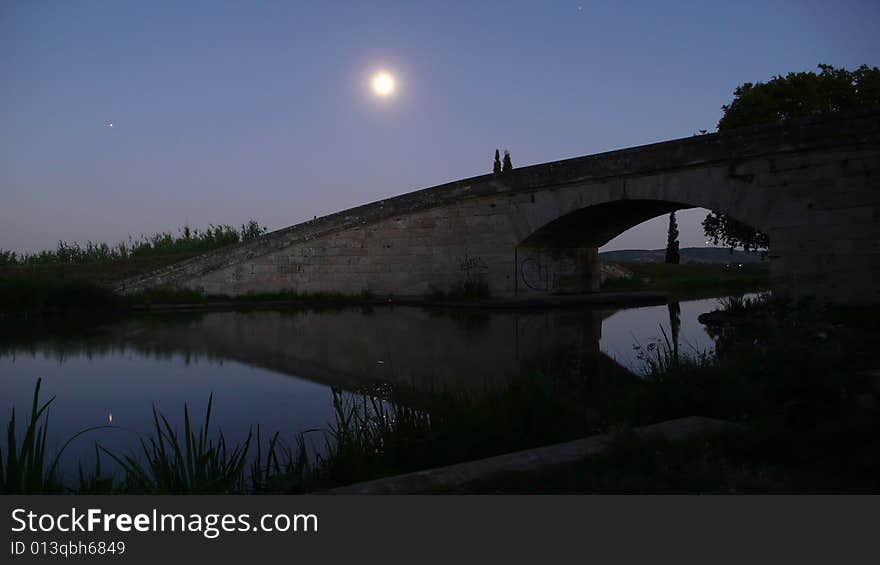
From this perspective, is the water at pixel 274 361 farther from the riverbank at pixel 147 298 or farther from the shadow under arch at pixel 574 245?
the riverbank at pixel 147 298

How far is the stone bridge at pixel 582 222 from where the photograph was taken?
1275 cm

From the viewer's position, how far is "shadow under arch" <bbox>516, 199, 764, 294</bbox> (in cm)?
1883

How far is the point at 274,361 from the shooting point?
31.0 ft

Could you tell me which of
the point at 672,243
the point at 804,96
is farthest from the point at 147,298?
the point at 672,243

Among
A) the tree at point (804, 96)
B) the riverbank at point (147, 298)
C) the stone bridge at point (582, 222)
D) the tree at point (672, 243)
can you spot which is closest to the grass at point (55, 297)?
the riverbank at point (147, 298)

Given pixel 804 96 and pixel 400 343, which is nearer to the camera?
pixel 400 343

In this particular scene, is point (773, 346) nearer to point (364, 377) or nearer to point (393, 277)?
point (364, 377)

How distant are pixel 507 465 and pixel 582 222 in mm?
17241

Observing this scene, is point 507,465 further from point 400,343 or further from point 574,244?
point 574,244

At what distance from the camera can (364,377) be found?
7680mm

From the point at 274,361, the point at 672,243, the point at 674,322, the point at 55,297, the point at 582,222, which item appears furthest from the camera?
the point at 672,243

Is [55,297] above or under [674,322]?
above

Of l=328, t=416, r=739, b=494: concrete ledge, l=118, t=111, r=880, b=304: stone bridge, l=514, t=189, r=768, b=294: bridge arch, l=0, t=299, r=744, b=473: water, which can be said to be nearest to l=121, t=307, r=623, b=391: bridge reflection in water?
l=0, t=299, r=744, b=473: water

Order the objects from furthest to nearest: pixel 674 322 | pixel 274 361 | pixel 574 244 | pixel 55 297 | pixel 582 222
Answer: pixel 574 244
pixel 582 222
pixel 55 297
pixel 674 322
pixel 274 361
